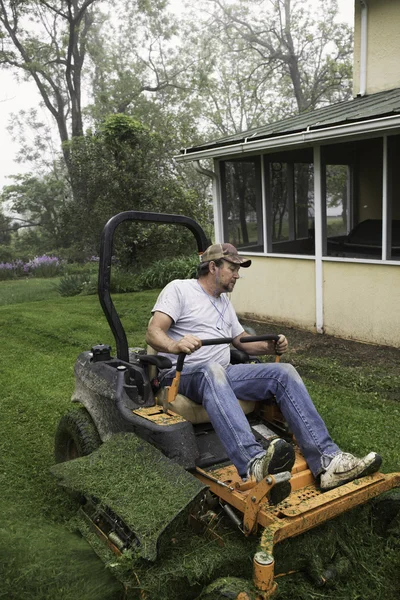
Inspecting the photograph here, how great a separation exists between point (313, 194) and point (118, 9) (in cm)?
2359

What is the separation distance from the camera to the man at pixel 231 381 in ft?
8.73

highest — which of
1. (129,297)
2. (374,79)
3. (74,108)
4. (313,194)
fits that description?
(74,108)

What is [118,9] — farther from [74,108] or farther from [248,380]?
[248,380]

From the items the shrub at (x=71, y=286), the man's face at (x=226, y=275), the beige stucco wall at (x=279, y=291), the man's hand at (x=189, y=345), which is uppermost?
the man's face at (x=226, y=275)

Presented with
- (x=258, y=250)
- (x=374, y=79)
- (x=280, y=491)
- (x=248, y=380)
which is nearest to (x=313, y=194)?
(x=258, y=250)

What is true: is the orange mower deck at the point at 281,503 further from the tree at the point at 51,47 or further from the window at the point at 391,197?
the tree at the point at 51,47

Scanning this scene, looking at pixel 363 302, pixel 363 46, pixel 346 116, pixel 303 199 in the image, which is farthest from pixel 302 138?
pixel 363 46

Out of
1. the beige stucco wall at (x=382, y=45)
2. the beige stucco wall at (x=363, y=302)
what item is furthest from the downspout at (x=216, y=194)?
the beige stucco wall at (x=382, y=45)

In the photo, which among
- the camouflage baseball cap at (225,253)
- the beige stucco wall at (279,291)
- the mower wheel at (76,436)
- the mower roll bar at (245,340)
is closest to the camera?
the mower roll bar at (245,340)

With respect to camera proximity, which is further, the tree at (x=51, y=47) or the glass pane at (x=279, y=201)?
the tree at (x=51, y=47)

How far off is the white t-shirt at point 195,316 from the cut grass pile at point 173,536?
40.2 inches

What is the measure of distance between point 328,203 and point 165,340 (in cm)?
559

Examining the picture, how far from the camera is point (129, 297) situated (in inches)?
437

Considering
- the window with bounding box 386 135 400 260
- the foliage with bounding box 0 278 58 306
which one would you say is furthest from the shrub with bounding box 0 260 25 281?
the window with bounding box 386 135 400 260
